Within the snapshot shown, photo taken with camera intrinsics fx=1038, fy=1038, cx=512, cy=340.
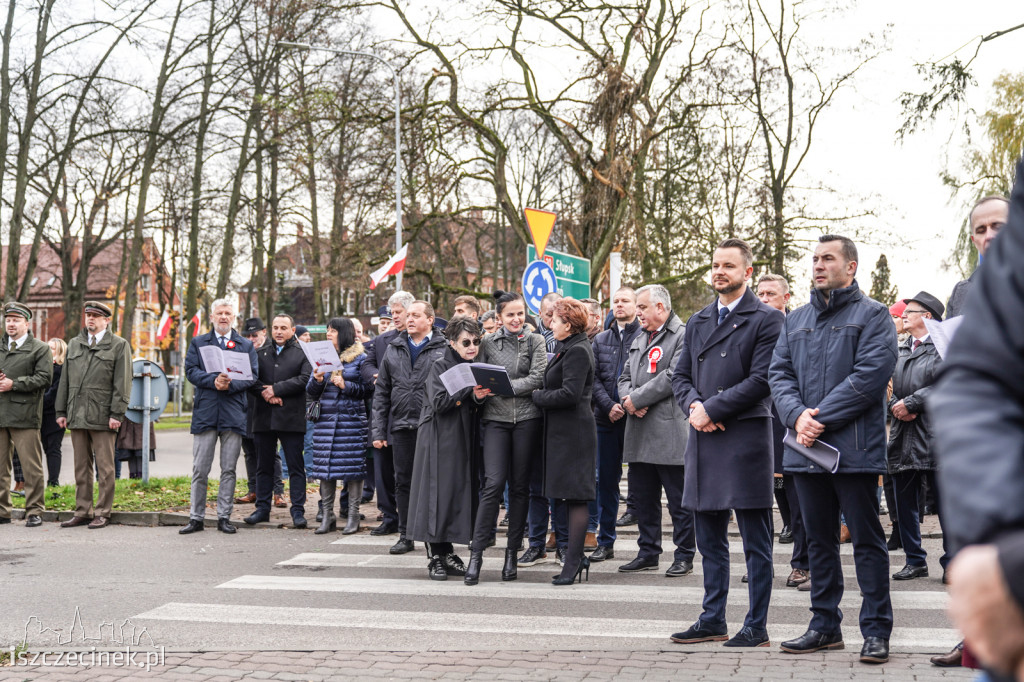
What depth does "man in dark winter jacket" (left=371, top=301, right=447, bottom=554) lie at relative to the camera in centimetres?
959

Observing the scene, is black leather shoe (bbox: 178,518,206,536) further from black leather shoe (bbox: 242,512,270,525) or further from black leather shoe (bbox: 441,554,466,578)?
black leather shoe (bbox: 441,554,466,578)

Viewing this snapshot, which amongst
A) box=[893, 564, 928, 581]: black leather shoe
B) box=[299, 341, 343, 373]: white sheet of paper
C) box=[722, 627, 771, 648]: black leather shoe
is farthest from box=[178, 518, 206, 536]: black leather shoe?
box=[893, 564, 928, 581]: black leather shoe

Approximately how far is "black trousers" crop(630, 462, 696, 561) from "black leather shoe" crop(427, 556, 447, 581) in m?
1.59

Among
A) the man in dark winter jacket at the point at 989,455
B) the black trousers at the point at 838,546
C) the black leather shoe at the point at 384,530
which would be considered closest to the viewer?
the man in dark winter jacket at the point at 989,455

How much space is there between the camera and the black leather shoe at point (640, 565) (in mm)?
8266

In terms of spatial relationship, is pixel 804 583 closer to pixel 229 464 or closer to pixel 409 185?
pixel 229 464

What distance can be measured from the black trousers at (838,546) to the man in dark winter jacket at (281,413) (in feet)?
21.3

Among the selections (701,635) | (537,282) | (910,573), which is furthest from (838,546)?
(537,282)

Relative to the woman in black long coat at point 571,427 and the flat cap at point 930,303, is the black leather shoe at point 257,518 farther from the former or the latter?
the flat cap at point 930,303

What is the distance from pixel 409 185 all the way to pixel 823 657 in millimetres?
18382

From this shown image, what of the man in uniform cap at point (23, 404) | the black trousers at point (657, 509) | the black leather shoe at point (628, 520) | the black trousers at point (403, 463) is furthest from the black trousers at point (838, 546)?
the man in uniform cap at point (23, 404)

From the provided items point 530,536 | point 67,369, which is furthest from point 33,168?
point 530,536

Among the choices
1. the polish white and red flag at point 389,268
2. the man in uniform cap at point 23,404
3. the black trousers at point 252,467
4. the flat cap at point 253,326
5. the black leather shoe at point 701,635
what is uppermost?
the polish white and red flag at point 389,268

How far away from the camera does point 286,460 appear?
35.8 ft
